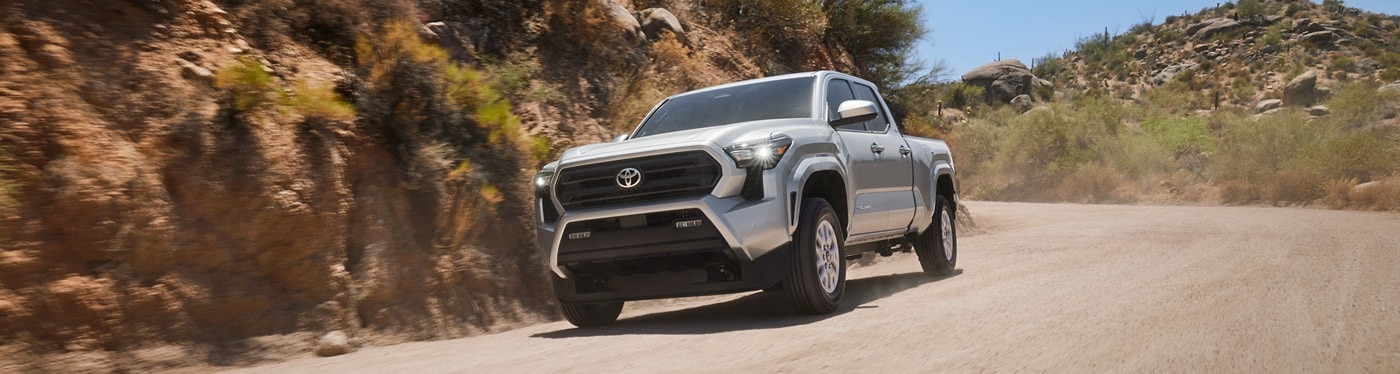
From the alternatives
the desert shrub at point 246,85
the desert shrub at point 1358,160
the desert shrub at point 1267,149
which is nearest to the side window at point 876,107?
the desert shrub at point 246,85

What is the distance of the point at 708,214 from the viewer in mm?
6516

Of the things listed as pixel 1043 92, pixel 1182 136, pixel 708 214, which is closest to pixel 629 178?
pixel 708 214

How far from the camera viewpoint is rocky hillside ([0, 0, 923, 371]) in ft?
19.1

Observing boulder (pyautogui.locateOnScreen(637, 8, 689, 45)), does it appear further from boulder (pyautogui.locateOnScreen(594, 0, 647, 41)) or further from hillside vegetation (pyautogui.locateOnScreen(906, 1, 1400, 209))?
hillside vegetation (pyautogui.locateOnScreen(906, 1, 1400, 209))

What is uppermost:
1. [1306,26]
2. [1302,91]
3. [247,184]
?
[1306,26]

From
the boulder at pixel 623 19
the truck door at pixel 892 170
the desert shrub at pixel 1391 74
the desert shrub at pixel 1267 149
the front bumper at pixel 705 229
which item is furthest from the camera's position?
the desert shrub at pixel 1391 74

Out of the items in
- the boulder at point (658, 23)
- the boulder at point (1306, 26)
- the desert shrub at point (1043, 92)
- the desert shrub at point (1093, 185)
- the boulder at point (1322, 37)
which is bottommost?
the desert shrub at point (1093, 185)

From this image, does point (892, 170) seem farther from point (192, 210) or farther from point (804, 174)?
point (192, 210)

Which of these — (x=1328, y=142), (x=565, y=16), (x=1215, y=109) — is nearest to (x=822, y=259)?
(x=565, y=16)

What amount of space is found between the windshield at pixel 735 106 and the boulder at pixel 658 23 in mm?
7638

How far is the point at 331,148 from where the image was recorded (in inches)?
307

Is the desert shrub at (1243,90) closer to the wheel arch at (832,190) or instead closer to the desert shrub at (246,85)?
the wheel arch at (832,190)

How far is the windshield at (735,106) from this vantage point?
835 centimetres

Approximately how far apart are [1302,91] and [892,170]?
177ft
